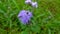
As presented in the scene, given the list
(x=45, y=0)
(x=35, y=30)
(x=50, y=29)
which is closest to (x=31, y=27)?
(x=35, y=30)

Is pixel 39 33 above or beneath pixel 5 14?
beneath

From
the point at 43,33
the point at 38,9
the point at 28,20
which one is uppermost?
the point at 38,9

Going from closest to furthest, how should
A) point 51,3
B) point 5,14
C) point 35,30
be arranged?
point 35,30
point 5,14
point 51,3

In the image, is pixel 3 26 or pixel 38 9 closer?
pixel 3 26

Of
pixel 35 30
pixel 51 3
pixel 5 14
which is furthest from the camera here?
pixel 51 3

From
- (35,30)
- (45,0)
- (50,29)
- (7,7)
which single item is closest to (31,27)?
(35,30)

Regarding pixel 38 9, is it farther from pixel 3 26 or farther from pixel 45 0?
pixel 3 26

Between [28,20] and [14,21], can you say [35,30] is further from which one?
[14,21]
